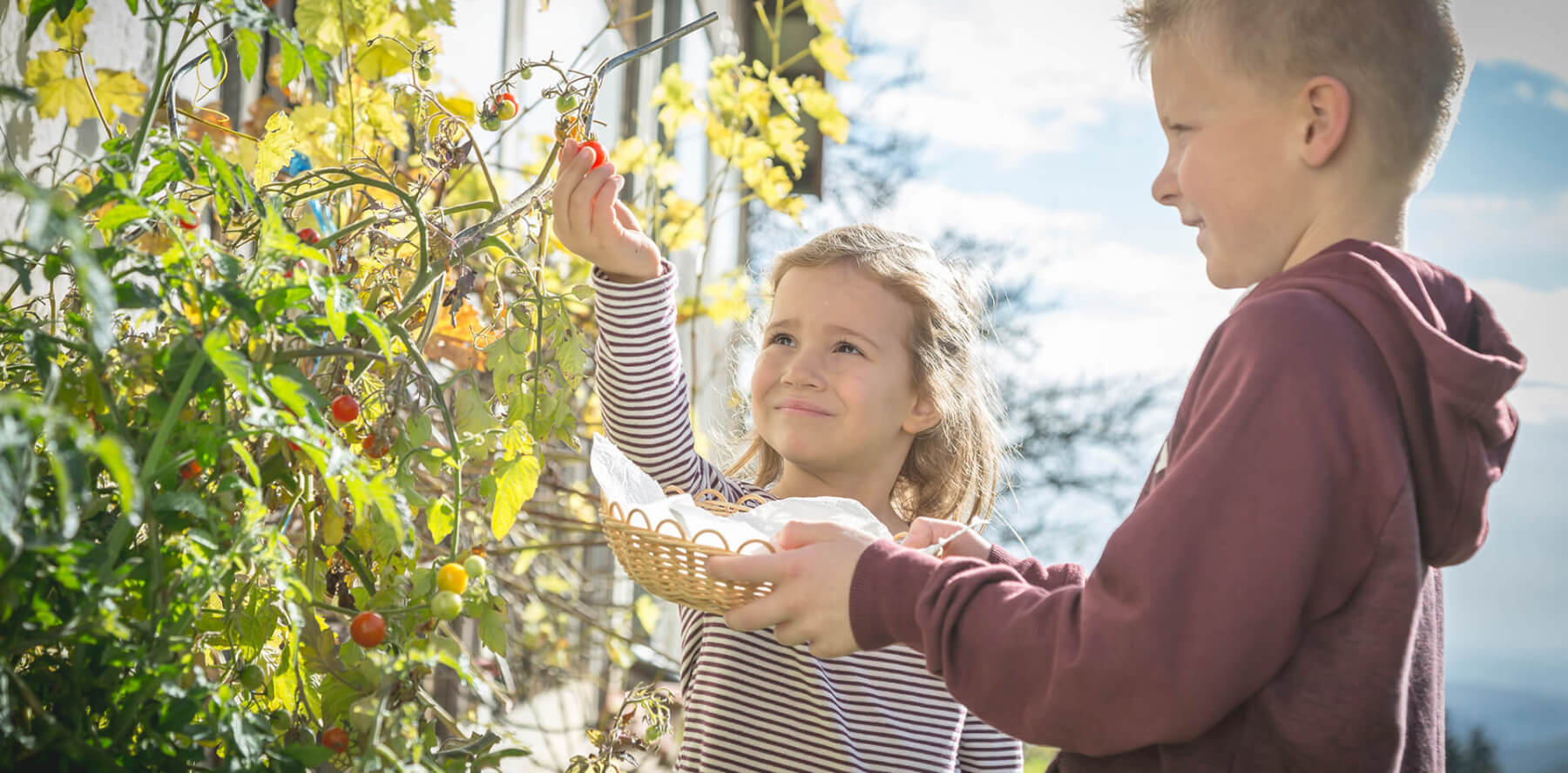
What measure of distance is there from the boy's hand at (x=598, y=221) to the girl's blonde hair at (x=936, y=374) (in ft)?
1.01

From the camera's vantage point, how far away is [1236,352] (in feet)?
2.23

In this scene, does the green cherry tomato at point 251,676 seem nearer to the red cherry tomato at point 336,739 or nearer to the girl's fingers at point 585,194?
the red cherry tomato at point 336,739

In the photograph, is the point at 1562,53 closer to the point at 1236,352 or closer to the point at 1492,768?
the point at 1492,768

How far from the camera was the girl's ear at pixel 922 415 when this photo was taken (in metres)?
1.39

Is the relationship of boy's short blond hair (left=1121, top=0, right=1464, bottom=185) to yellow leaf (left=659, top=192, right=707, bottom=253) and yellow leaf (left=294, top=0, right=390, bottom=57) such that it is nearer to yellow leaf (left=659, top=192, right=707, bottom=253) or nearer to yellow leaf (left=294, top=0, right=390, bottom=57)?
yellow leaf (left=294, top=0, right=390, bottom=57)

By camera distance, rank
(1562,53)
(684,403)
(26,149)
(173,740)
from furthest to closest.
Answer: (1562,53)
(684,403)
(26,149)
(173,740)

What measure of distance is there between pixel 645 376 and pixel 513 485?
14.2 inches

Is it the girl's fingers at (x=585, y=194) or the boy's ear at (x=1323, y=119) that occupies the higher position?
the boy's ear at (x=1323, y=119)

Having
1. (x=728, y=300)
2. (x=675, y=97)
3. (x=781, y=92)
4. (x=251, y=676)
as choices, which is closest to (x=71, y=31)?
(x=251, y=676)

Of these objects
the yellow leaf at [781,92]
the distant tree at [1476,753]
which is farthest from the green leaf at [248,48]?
the distant tree at [1476,753]

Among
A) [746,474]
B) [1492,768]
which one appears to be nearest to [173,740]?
[746,474]

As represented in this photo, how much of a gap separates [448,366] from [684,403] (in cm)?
52

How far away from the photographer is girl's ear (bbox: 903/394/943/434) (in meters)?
1.39

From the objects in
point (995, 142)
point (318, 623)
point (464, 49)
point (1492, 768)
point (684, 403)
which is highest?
point (995, 142)
